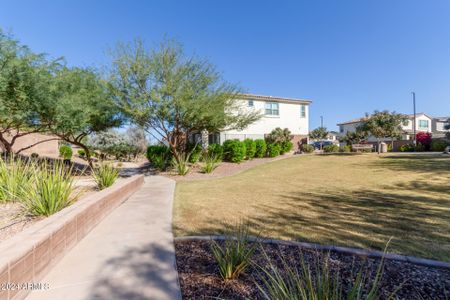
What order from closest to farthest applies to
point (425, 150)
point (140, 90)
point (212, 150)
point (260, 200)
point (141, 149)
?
point (260, 200), point (140, 90), point (212, 150), point (425, 150), point (141, 149)

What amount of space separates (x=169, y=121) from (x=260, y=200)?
8248mm

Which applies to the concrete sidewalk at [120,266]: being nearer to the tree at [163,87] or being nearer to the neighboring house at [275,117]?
the tree at [163,87]

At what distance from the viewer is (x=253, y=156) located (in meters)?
20.8

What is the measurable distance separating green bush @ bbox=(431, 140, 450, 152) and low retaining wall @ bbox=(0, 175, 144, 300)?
109 ft

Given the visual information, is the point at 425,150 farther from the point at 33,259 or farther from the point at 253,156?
the point at 33,259

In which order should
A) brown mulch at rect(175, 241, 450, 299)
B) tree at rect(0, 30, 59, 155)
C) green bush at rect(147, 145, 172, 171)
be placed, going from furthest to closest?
green bush at rect(147, 145, 172, 171), tree at rect(0, 30, 59, 155), brown mulch at rect(175, 241, 450, 299)

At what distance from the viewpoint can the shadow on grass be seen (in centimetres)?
388

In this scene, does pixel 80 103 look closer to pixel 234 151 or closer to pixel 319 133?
pixel 234 151

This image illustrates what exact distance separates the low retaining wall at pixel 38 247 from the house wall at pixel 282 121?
21450mm

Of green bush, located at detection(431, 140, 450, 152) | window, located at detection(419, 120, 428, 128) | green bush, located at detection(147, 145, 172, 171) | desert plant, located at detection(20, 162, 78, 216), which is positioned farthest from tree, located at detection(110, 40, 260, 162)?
window, located at detection(419, 120, 428, 128)

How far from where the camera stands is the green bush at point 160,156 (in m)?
15.7

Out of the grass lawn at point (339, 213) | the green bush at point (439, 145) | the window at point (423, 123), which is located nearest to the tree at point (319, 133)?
the green bush at point (439, 145)

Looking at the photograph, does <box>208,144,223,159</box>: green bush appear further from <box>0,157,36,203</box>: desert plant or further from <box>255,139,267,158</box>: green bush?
<box>0,157,36,203</box>: desert plant

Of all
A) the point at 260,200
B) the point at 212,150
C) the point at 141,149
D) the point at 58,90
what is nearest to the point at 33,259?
the point at 260,200
